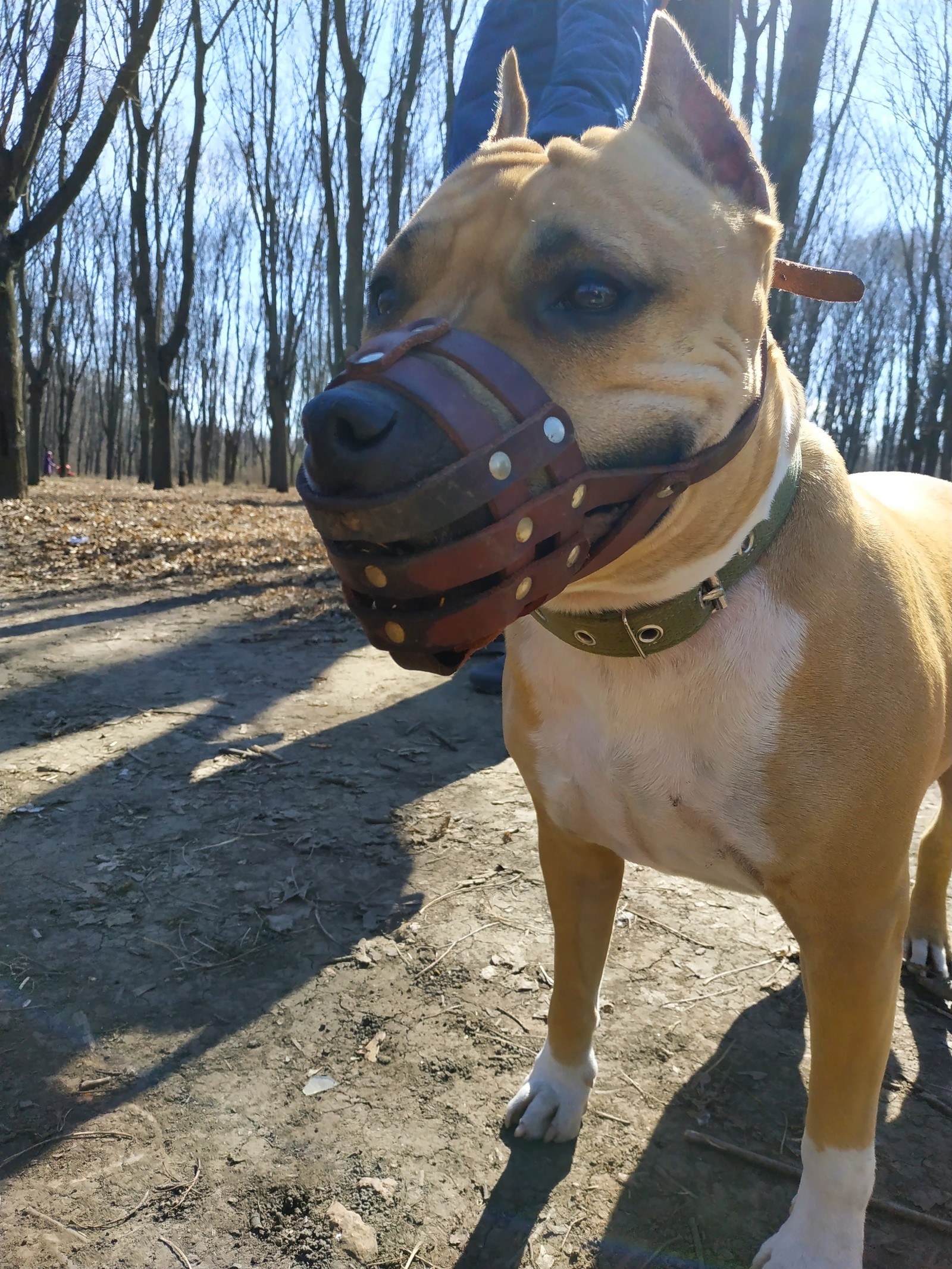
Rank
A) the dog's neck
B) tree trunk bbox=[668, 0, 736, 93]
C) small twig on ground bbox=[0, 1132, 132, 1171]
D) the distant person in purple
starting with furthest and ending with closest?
tree trunk bbox=[668, 0, 736, 93], the distant person in purple, small twig on ground bbox=[0, 1132, 132, 1171], the dog's neck

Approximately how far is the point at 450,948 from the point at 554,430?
67.9 inches

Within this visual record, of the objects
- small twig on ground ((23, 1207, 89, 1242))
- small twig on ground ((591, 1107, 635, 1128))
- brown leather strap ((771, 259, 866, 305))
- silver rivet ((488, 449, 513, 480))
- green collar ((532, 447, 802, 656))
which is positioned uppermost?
brown leather strap ((771, 259, 866, 305))

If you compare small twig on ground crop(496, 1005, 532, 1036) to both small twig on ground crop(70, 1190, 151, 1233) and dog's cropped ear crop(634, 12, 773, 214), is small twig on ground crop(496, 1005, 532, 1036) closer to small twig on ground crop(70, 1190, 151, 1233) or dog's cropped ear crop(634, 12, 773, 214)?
small twig on ground crop(70, 1190, 151, 1233)

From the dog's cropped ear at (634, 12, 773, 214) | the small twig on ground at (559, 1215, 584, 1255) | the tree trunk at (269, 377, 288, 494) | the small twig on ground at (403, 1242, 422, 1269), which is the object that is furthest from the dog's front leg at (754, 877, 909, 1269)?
the tree trunk at (269, 377, 288, 494)

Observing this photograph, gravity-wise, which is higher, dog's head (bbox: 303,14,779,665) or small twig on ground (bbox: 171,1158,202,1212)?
dog's head (bbox: 303,14,779,665)

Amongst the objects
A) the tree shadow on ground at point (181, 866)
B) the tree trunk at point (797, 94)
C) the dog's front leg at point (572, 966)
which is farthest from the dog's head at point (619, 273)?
the tree trunk at point (797, 94)

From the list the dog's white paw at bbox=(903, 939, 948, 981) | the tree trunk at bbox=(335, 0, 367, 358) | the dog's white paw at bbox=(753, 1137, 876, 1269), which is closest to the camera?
the dog's white paw at bbox=(753, 1137, 876, 1269)

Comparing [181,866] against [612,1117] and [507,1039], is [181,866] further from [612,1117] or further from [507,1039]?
[612,1117]

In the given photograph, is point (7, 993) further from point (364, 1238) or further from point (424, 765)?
point (424, 765)

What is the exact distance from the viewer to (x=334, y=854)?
286 cm

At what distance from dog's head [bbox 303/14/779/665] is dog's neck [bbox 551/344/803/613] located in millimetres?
37

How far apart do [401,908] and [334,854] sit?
1.21 feet

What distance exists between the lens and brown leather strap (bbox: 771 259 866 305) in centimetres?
179

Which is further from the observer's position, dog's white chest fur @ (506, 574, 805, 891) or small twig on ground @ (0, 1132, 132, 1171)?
small twig on ground @ (0, 1132, 132, 1171)
